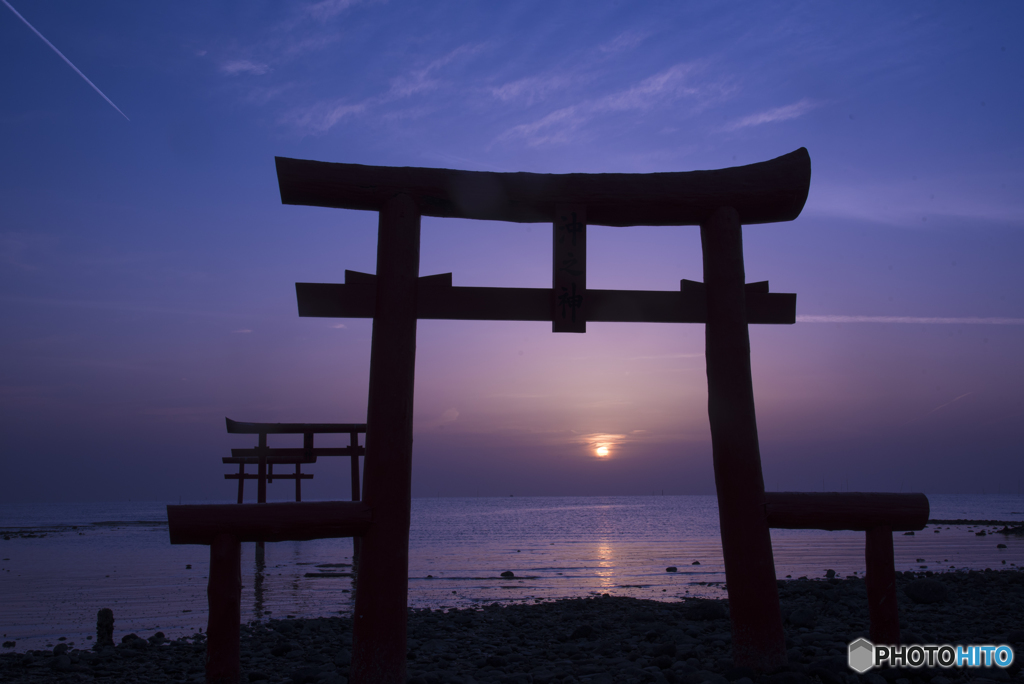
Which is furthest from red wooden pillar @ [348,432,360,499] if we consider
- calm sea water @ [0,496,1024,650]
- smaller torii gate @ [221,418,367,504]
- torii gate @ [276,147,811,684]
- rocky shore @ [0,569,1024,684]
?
torii gate @ [276,147,811,684]

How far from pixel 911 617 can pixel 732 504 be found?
A: 5794 mm

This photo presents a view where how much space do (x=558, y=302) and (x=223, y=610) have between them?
131 inches

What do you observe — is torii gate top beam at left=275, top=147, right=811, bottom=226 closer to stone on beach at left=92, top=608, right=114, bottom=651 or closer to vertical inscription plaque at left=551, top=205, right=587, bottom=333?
vertical inscription plaque at left=551, top=205, right=587, bottom=333

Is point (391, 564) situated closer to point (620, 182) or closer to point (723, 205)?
point (620, 182)

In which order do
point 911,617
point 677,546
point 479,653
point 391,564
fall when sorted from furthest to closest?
point 677,546
point 911,617
point 479,653
point 391,564

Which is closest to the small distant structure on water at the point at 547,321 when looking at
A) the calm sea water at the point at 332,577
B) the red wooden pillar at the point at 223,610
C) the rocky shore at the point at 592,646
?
the red wooden pillar at the point at 223,610

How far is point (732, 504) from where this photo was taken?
16.4 feet

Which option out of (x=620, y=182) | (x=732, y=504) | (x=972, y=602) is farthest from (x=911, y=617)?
(x=620, y=182)

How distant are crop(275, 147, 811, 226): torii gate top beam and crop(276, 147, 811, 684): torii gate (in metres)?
0.01

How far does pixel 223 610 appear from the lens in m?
4.45

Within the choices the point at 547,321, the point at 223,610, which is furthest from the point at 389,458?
the point at 547,321

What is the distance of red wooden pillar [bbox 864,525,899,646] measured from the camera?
5.05 m

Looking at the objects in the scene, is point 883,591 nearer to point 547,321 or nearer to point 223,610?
point 547,321

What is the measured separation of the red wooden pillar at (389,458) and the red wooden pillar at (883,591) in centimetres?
364
